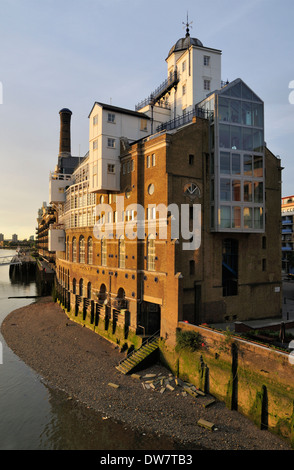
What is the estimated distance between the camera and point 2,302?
208 feet

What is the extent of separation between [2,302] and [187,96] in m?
53.3

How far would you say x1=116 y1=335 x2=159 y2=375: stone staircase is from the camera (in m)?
26.8

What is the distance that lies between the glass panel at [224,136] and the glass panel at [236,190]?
379 cm

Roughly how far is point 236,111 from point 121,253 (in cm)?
1944

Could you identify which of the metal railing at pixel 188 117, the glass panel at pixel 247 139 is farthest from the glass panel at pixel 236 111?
the metal railing at pixel 188 117

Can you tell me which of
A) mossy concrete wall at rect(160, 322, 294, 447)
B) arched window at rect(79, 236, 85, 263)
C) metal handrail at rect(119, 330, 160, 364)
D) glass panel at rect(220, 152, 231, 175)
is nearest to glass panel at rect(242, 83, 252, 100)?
glass panel at rect(220, 152, 231, 175)

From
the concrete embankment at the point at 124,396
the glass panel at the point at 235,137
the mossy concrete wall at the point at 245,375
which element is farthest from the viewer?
the glass panel at the point at 235,137

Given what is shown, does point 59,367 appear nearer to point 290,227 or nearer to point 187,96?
point 187,96

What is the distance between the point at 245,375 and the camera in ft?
66.9

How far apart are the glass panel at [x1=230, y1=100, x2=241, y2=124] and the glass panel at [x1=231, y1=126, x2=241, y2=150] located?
78 cm

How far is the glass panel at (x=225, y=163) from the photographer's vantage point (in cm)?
3053

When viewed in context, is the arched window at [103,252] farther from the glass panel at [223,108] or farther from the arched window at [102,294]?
the glass panel at [223,108]

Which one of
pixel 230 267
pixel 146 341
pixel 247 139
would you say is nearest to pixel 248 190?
pixel 247 139
